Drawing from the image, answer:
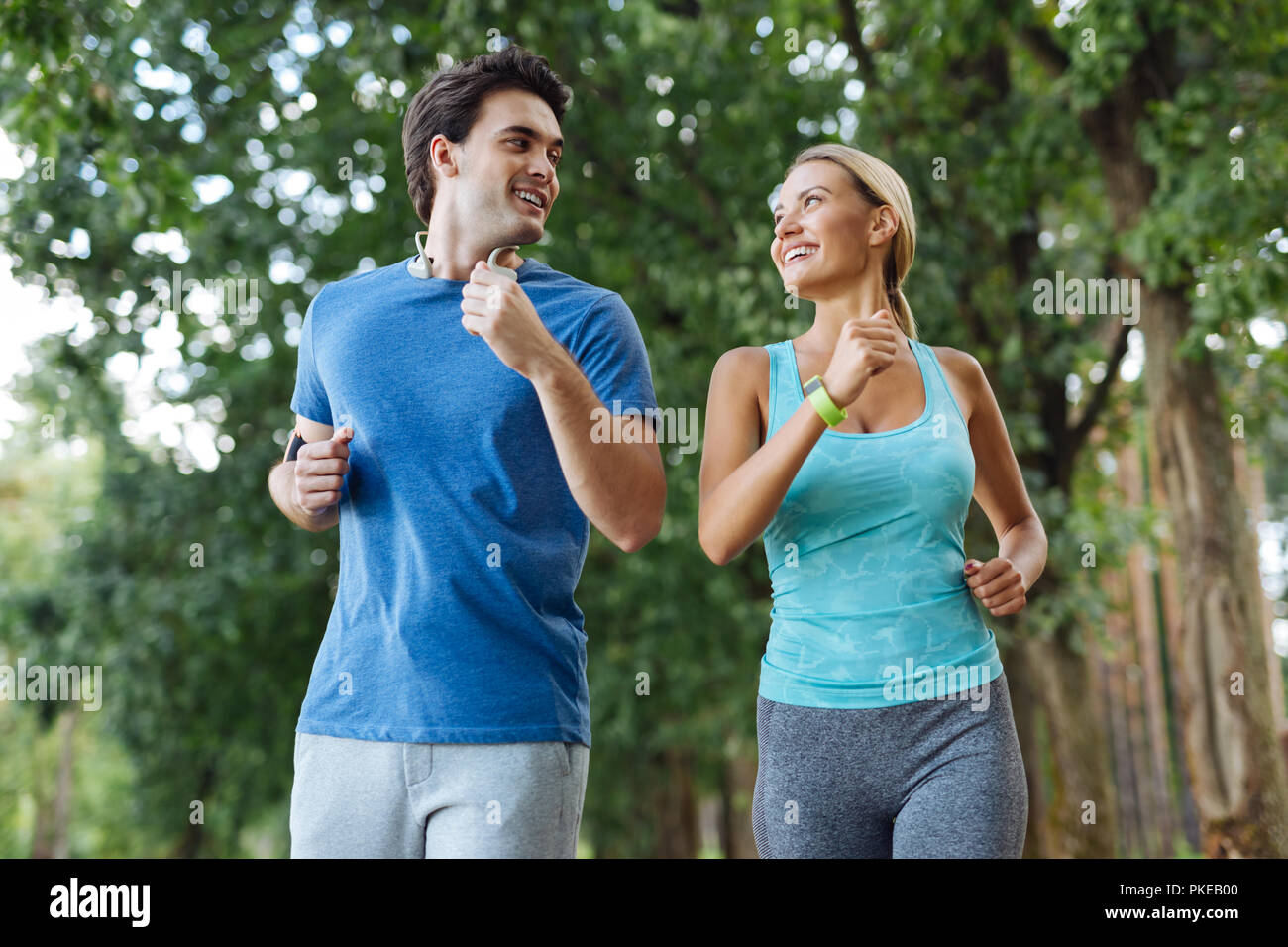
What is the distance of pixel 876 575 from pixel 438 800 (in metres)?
0.90

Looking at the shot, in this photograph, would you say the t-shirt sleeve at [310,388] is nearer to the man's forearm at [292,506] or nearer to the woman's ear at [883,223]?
the man's forearm at [292,506]

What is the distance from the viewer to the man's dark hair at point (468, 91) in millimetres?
2400

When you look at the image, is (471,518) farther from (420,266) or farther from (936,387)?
(936,387)

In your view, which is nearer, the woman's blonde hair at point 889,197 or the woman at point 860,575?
the woman at point 860,575

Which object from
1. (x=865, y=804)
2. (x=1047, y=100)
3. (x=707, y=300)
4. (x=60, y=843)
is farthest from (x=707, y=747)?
(x=60, y=843)

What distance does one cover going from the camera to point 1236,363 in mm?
10031

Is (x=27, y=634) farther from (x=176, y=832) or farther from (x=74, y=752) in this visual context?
(x=74, y=752)

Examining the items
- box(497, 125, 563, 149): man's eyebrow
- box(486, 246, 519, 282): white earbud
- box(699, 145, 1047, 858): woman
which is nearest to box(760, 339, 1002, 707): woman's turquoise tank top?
box(699, 145, 1047, 858): woman

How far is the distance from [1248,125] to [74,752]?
34.7 m

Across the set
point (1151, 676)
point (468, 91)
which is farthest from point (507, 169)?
point (1151, 676)

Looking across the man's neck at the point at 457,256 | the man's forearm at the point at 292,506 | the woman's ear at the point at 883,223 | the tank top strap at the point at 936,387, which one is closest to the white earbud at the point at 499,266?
the man's neck at the point at 457,256

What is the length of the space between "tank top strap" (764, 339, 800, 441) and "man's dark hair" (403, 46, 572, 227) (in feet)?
2.26

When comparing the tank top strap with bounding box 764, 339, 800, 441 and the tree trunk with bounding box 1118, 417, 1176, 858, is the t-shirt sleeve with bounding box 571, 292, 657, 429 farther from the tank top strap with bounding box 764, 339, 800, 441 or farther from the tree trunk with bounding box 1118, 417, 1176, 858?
the tree trunk with bounding box 1118, 417, 1176, 858

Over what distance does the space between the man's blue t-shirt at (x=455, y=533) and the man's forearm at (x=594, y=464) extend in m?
0.10
